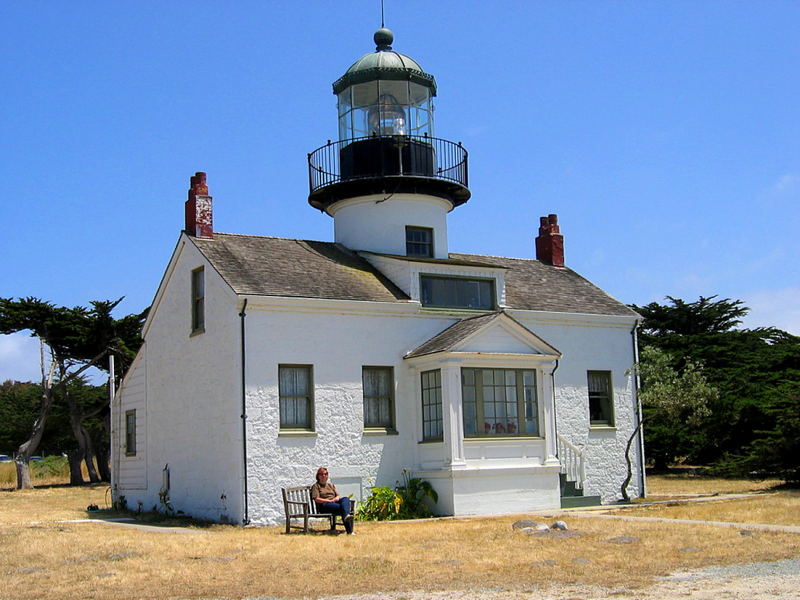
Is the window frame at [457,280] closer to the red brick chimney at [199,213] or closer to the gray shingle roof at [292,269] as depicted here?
the gray shingle roof at [292,269]

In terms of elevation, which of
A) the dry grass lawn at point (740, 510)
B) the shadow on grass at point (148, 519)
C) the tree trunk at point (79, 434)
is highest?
the tree trunk at point (79, 434)

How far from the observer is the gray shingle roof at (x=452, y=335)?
20062 millimetres

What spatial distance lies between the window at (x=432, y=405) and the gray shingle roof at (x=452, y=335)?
496 millimetres

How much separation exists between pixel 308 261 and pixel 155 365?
485 cm

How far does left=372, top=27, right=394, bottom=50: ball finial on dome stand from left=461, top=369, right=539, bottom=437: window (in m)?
9.35

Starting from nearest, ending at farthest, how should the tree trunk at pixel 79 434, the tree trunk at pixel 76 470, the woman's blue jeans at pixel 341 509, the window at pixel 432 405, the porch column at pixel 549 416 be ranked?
the woman's blue jeans at pixel 341 509, the window at pixel 432 405, the porch column at pixel 549 416, the tree trunk at pixel 76 470, the tree trunk at pixel 79 434

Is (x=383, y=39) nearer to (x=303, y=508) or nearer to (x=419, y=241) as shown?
(x=419, y=241)

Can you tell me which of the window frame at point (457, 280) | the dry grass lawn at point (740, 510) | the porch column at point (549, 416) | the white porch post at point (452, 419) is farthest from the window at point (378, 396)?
the dry grass lawn at point (740, 510)

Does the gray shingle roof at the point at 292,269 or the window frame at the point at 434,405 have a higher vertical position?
the gray shingle roof at the point at 292,269

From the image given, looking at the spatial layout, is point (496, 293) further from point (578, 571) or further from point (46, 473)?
point (46, 473)

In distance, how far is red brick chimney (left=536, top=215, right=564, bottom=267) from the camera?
27.0 m

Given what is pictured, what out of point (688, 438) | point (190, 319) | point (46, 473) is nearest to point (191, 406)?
point (190, 319)

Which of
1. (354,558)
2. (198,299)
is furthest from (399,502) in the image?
(354,558)

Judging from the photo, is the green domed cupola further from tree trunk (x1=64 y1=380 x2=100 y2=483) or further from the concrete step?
tree trunk (x1=64 y1=380 x2=100 y2=483)
